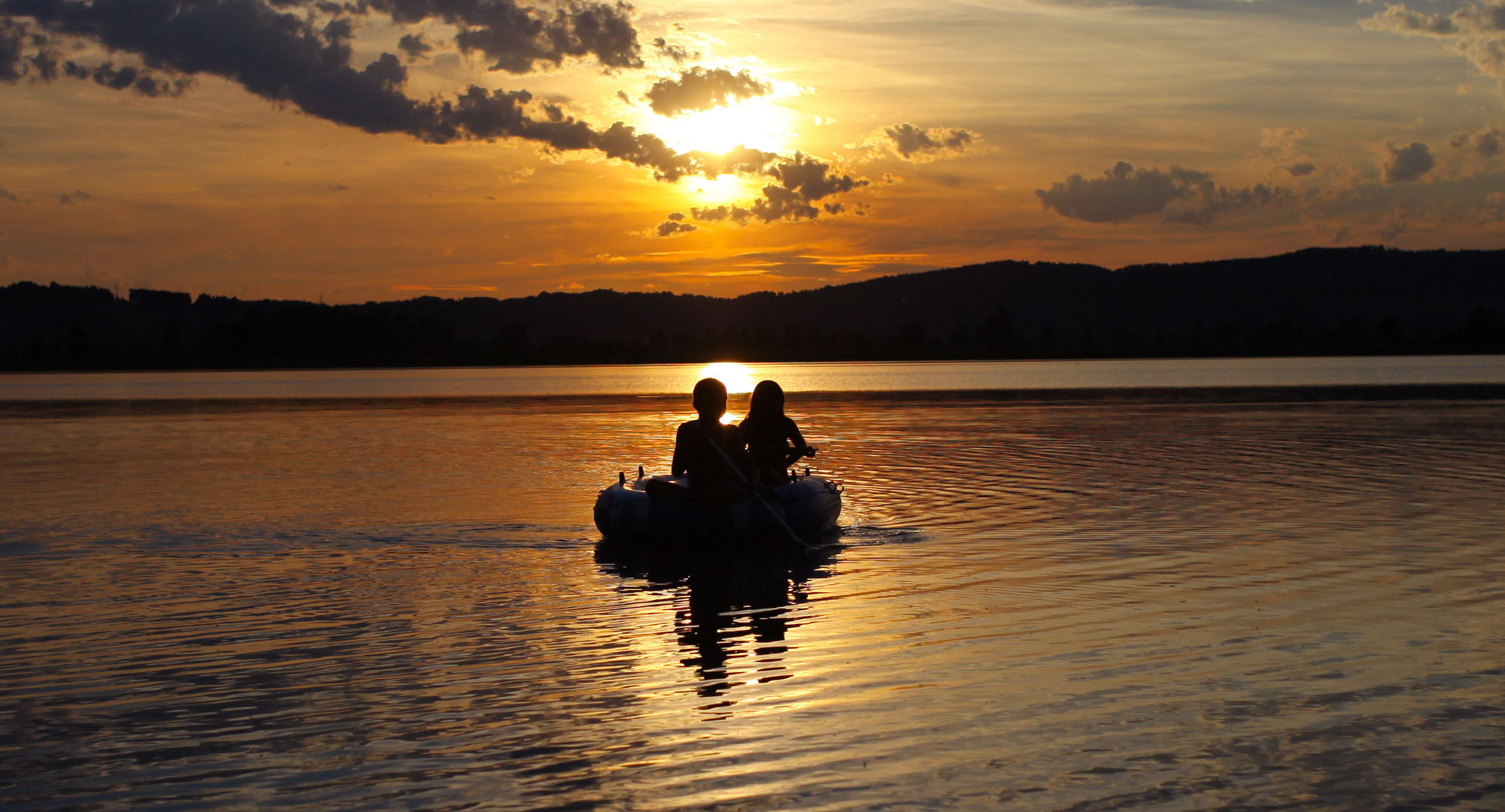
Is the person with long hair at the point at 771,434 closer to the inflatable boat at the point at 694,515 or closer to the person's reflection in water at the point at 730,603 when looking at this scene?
the inflatable boat at the point at 694,515

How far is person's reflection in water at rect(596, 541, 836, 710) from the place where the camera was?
32.0 ft

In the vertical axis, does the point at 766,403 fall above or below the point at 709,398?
below

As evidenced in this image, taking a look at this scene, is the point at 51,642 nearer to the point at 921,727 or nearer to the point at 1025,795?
the point at 921,727

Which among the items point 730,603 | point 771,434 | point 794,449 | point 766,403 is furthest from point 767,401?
point 730,603

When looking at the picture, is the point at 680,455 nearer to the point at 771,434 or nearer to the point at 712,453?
the point at 712,453

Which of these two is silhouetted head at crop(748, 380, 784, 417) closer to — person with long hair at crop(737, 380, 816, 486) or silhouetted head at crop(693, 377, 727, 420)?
person with long hair at crop(737, 380, 816, 486)

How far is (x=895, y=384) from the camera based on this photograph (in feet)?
295

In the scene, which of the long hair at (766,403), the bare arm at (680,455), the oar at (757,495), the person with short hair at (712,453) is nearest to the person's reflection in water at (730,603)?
the oar at (757,495)

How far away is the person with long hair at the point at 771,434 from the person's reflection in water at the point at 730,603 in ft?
6.97

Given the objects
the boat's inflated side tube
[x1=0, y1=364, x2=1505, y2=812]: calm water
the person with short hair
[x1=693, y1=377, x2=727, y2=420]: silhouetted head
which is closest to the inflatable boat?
the boat's inflated side tube

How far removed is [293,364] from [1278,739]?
647ft

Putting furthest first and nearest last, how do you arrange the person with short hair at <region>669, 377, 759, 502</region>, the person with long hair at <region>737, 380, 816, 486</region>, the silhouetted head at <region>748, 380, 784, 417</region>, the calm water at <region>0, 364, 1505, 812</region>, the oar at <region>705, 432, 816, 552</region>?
the silhouetted head at <region>748, 380, 784, 417</region>
the person with long hair at <region>737, 380, 816, 486</region>
the oar at <region>705, 432, 816, 552</region>
the person with short hair at <region>669, 377, 759, 502</region>
the calm water at <region>0, 364, 1505, 812</region>

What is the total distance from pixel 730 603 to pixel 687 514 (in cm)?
318

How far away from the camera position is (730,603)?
42.1 ft
